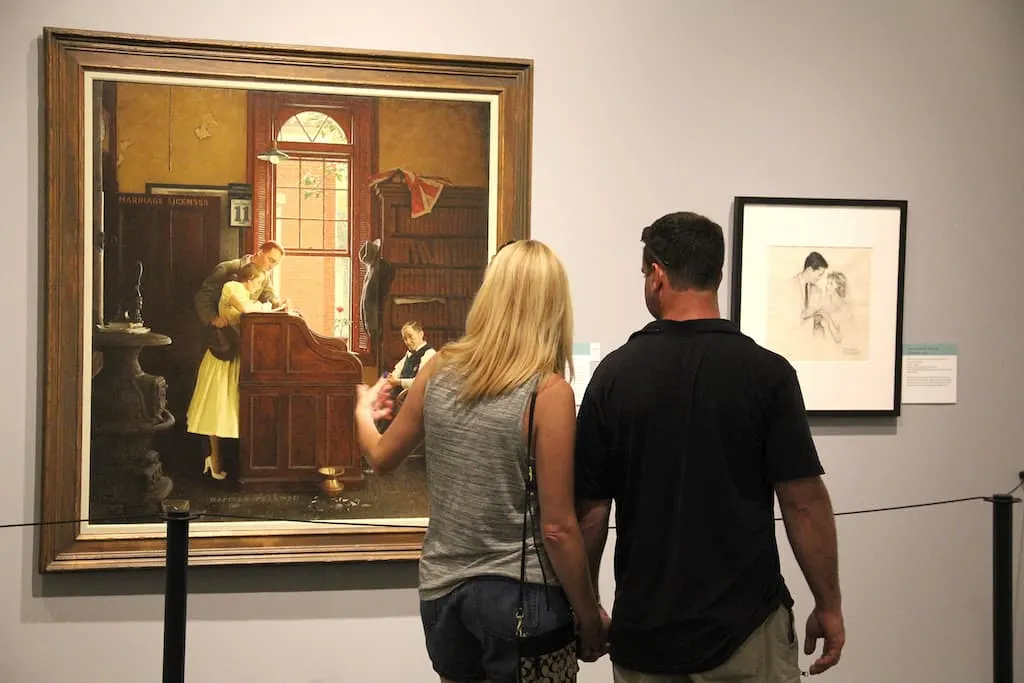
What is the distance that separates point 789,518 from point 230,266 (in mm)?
2008

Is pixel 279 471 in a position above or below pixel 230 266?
below

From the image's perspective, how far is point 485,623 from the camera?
2.15m

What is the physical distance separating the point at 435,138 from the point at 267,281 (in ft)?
2.50

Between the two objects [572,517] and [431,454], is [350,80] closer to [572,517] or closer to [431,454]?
[431,454]

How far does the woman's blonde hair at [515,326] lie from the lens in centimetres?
217

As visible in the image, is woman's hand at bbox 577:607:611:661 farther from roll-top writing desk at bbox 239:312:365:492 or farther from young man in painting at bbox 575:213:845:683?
roll-top writing desk at bbox 239:312:365:492

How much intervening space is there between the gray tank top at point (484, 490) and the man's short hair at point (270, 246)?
1.28 m

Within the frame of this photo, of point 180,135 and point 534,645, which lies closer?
point 534,645

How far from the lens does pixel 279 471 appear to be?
3.26 meters

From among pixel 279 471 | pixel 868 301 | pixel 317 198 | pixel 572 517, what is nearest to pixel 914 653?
pixel 868 301

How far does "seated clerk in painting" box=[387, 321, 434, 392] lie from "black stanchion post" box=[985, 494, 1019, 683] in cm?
187

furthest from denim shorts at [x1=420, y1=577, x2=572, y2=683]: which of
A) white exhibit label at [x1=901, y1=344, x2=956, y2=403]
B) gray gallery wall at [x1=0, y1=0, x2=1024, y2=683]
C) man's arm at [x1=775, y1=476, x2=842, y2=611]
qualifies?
white exhibit label at [x1=901, y1=344, x2=956, y2=403]

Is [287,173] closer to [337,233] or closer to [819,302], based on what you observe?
[337,233]
